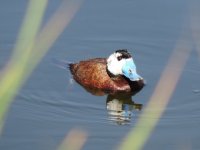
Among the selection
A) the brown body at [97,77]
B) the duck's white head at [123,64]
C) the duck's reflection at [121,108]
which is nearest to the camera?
the duck's reflection at [121,108]

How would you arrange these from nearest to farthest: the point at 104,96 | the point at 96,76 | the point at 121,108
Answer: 1. the point at 121,108
2. the point at 104,96
3. the point at 96,76

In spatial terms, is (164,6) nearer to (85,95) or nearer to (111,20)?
(111,20)

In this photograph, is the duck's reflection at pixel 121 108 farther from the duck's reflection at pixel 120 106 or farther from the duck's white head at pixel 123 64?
the duck's white head at pixel 123 64

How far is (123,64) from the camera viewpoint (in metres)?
6.77

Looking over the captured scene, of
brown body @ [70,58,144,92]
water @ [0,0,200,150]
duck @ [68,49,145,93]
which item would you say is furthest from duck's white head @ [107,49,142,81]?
water @ [0,0,200,150]

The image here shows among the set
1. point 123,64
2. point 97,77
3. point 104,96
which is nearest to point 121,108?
point 104,96

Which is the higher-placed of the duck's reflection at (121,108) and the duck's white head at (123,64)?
the duck's white head at (123,64)

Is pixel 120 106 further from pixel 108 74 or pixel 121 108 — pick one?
pixel 108 74

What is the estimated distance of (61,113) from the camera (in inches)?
226

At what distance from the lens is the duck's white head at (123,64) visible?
21.8 ft

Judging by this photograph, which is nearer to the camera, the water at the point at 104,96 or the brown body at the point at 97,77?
the water at the point at 104,96

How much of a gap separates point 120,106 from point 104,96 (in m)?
0.36

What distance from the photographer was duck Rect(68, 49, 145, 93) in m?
6.72

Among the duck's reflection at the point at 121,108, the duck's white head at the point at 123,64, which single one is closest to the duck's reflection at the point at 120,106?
the duck's reflection at the point at 121,108
